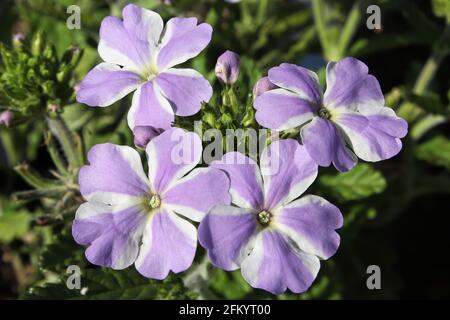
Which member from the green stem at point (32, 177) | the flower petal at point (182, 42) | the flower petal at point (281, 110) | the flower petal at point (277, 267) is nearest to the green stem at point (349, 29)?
the flower petal at point (182, 42)

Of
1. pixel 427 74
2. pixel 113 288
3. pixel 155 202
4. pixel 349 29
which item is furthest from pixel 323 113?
pixel 427 74

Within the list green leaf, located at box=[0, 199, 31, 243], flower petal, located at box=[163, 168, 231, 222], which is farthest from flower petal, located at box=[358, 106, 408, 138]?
green leaf, located at box=[0, 199, 31, 243]

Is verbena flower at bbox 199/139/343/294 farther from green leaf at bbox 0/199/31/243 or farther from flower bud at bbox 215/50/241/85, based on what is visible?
green leaf at bbox 0/199/31/243

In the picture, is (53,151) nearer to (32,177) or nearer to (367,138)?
(32,177)

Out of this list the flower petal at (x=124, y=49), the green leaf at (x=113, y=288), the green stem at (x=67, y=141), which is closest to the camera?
the flower petal at (x=124, y=49)

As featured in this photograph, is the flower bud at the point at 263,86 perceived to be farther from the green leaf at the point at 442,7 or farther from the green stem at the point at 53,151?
the green leaf at the point at 442,7
